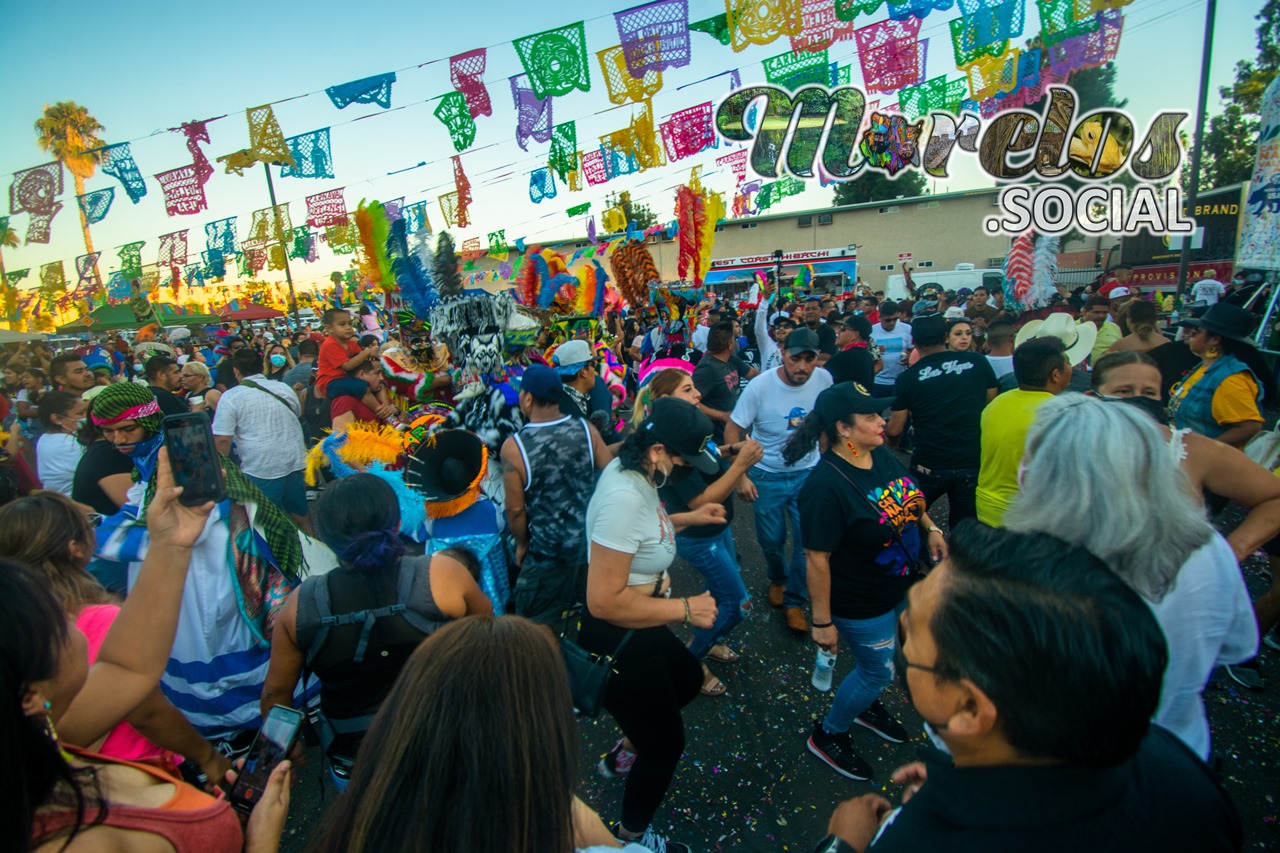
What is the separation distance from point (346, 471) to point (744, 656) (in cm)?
266

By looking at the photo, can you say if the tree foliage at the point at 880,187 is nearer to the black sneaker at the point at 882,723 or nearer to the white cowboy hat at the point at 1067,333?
the white cowboy hat at the point at 1067,333

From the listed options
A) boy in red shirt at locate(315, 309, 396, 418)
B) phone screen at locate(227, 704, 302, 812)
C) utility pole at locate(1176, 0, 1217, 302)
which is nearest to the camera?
phone screen at locate(227, 704, 302, 812)

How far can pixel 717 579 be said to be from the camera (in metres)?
3.09

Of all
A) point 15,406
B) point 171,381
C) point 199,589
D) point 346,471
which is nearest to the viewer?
point 199,589

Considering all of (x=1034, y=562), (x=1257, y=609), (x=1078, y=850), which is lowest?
(x=1257, y=609)

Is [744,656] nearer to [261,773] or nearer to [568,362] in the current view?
[568,362]

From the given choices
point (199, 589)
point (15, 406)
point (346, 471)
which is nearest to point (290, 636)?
point (199, 589)

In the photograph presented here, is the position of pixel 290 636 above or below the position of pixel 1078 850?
below

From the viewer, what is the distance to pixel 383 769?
2.86 ft

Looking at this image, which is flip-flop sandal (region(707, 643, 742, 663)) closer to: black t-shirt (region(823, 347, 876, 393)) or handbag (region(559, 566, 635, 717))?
handbag (region(559, 566, 635, 717))

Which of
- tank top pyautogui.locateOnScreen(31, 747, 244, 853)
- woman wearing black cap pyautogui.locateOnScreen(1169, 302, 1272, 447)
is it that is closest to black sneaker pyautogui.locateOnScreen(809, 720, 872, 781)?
tank top pyautogui.locateOnScreen(31, 747, 244, 853)

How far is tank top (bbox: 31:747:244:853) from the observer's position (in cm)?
85

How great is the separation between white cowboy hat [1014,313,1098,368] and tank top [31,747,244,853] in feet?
16.6

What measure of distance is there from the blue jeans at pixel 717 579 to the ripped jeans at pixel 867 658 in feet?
2.09
